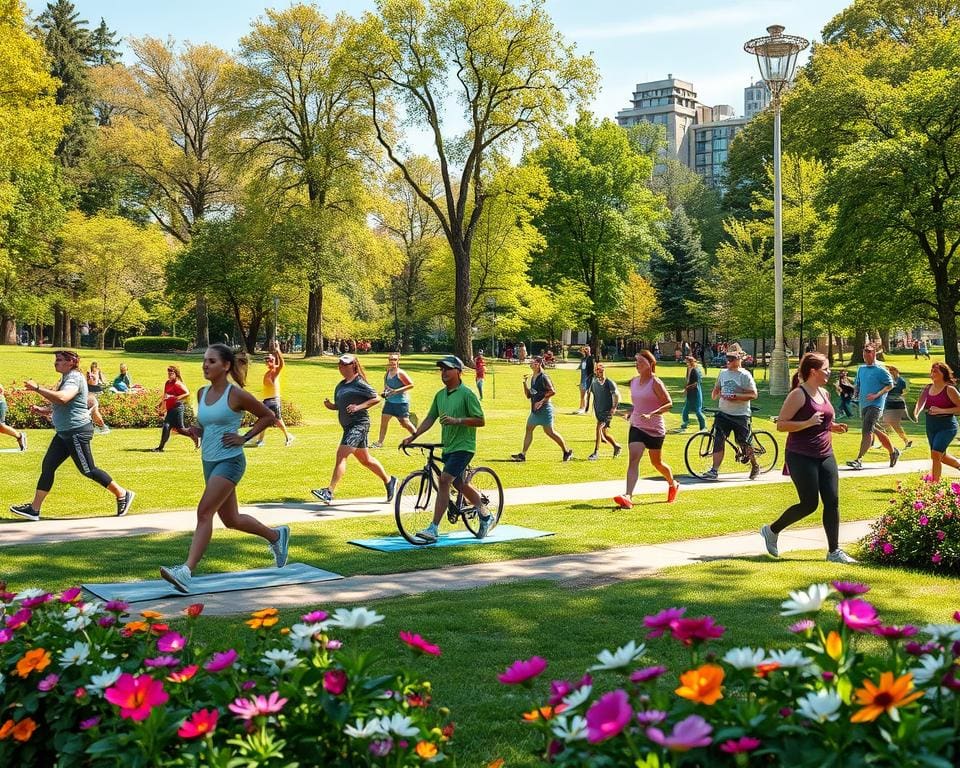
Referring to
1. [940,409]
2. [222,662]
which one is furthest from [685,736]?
[940,409]

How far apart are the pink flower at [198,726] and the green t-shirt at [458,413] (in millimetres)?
7276

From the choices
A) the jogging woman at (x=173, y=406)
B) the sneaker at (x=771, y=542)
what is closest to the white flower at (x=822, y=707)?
the sneaker at (x=771, y=542)

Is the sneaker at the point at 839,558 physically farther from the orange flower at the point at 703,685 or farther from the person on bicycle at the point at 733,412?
the orange flower at the point at 703,685

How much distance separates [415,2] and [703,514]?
36696 mm

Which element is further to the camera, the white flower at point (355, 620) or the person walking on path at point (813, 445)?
the person walking on path at point (813, 445)

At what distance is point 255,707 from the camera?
304 cm

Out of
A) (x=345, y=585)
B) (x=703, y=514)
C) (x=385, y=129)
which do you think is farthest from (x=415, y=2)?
(x=345, y=585)

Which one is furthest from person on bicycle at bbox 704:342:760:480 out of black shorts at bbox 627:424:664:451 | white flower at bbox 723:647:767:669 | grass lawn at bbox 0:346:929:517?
white flower at bbox 723:647:767:669

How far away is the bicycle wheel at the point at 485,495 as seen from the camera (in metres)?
11.1

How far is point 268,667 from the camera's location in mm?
3613

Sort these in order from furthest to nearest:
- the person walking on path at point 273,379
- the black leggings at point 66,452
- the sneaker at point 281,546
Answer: the person walking on path at point 273,379 < the black leggings at point 66,452 < the sneaker at point 281,546

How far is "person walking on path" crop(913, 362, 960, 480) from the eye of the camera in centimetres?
1295

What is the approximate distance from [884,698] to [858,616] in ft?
1.93

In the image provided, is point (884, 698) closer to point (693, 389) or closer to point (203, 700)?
point (203, 700)
